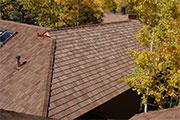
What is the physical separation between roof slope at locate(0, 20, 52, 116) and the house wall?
2.48m

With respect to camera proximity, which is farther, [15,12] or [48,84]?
[15,12]

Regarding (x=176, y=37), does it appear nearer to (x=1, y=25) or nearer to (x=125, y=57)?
(x=125, y=57)

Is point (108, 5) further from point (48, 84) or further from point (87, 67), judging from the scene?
point (48, 84)

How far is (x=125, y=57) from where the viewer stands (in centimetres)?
1298

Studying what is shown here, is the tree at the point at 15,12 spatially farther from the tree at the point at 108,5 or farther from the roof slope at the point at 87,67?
the tree at the point at 108,5

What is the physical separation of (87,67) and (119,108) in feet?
10.0

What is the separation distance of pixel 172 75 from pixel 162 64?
26.0 inches

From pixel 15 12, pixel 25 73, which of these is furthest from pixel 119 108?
pixel 15 12

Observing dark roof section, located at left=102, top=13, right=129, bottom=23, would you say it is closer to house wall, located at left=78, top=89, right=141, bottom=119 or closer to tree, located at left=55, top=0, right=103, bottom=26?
tree, located at left=55, top=0, right=103, bottom=26

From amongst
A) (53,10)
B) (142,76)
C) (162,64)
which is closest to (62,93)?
(142,76)

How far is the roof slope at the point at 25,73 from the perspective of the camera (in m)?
8.16

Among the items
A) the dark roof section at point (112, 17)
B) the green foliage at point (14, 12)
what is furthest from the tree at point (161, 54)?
the green foliage at point (14, 12)

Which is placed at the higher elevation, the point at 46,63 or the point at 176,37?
the point at 176,37

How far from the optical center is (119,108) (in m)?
11.5
